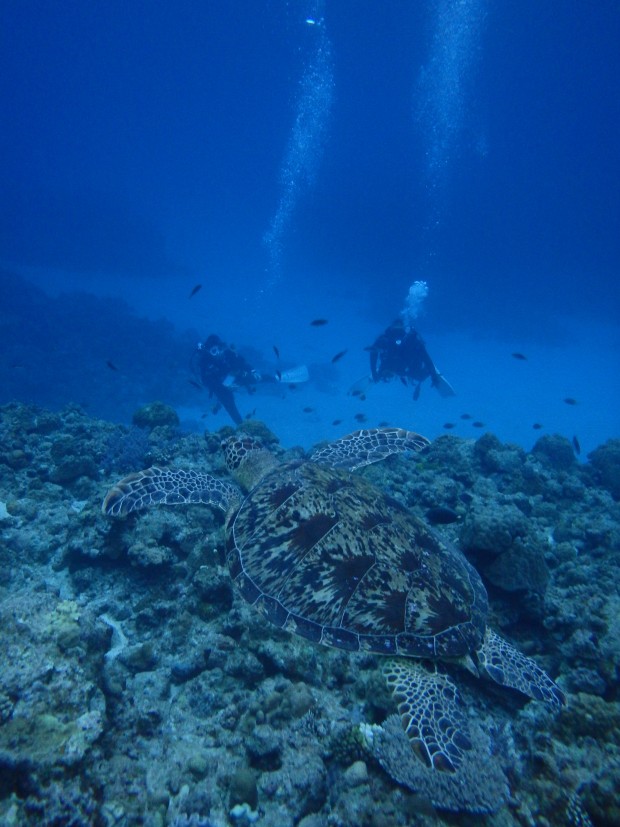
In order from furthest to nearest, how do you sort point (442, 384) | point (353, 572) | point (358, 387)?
point (442, 384) → point (358, 387) → point (353, 572)

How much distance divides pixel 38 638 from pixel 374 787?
233cm

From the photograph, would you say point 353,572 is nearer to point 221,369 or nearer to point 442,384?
point 221,369

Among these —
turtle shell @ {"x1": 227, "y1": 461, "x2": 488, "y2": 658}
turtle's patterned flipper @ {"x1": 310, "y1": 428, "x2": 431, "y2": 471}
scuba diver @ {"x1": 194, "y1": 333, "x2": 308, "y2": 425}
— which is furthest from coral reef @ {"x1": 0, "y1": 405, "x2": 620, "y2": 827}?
scuba diver @ {"x1": 194, "y1": 333, "x2": 308, "y2": 425}

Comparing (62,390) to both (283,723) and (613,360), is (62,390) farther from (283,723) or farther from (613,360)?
(613,360)

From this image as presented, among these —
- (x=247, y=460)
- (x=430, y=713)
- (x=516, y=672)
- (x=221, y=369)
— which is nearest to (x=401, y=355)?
(x=221, y=369)

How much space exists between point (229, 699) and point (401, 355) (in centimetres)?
1533

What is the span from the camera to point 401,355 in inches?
661

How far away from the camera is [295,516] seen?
12.2 ft

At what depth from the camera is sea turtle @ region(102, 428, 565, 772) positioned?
9.09 ft

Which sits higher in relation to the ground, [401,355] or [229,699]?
[401,355]

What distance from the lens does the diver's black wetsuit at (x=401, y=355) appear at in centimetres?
1648

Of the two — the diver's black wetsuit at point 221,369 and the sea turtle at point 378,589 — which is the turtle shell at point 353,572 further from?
the diver's black wetsuit at point 221,369

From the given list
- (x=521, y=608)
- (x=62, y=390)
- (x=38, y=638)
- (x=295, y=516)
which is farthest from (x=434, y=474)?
(x=62, y=390)

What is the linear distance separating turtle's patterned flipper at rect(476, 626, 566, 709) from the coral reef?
0.51ft
